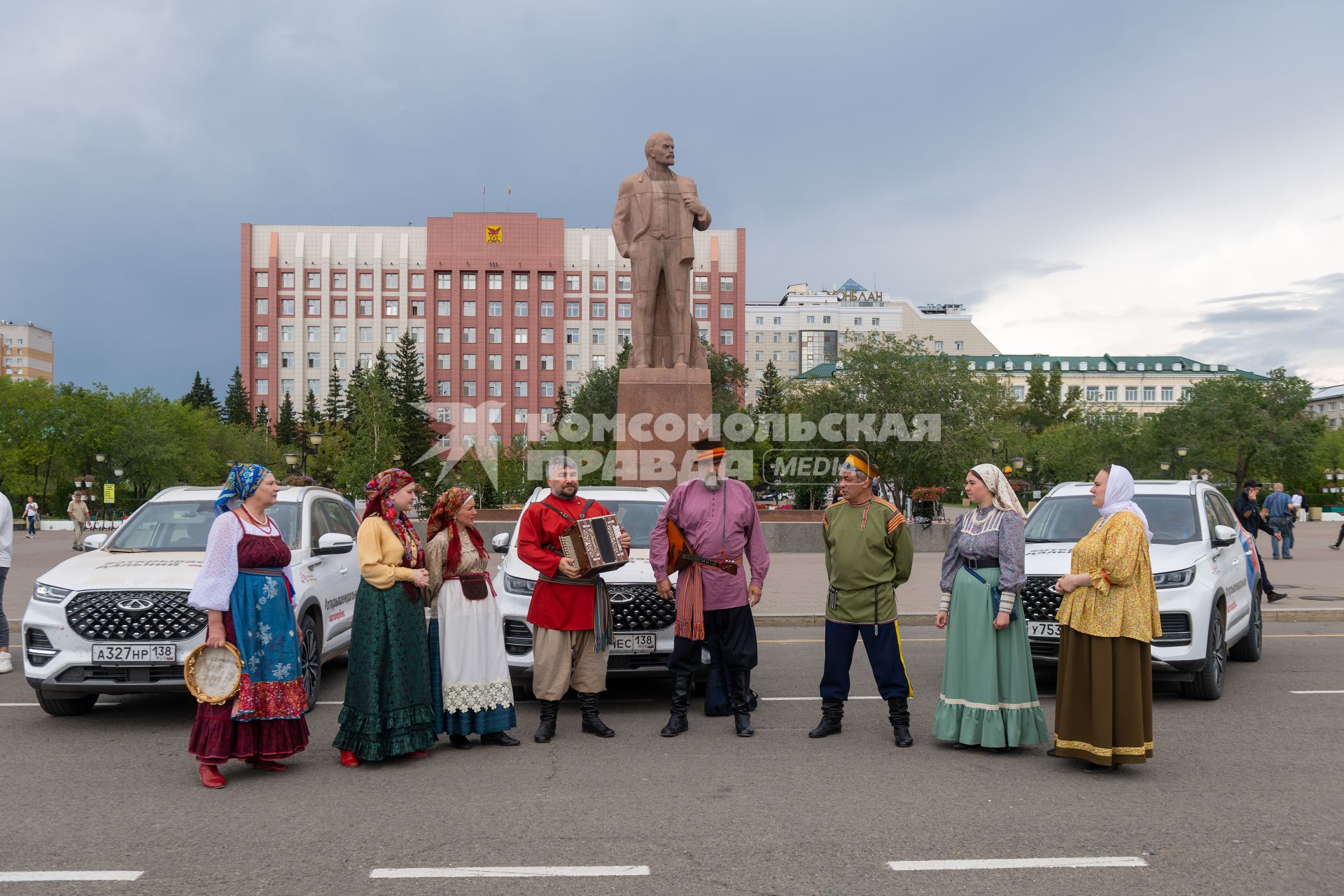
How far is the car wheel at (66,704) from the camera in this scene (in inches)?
293

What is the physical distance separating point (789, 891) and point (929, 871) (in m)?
0.63

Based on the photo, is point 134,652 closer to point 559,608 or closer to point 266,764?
point 266,764

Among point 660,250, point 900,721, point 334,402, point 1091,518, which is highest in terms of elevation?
point 334,402

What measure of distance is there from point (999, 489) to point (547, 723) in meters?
3.22

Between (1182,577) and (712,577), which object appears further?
(1182,577)

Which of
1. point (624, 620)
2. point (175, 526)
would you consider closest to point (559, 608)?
point (624, 620)

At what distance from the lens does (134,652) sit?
7.03 meters

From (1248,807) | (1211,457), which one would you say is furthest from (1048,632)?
(1211,457)

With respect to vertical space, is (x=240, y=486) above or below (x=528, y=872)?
above

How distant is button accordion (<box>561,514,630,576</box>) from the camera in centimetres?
678

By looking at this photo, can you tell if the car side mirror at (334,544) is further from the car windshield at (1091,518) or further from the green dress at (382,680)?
the car windshield at (1091,518)

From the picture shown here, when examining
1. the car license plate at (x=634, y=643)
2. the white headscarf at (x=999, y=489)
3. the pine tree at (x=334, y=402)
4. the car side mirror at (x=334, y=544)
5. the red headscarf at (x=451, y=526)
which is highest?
the pine tree at (x=334, y=402)

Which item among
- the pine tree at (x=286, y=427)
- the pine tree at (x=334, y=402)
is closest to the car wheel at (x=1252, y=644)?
the pine tree at (x=286, y=427)

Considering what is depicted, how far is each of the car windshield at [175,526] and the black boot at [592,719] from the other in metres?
2.94
